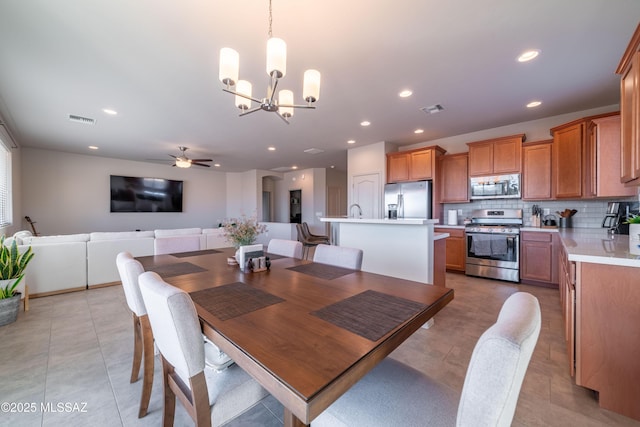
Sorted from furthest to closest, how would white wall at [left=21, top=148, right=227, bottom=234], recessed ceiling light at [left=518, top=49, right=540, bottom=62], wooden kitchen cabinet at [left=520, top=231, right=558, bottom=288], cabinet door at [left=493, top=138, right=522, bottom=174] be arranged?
1. white wall at [left=21, top=148, right=227, bottom=234]
2. cabinet door at [left=493, top=138, right=522, bottom=174]
3. wooden kitchen cabinet at [left=520, top=231, right=558, bottom=288]
4. recessed ceiling light at [left=518, top=49, right=540, bottom=62]

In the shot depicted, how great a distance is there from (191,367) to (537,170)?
5147 mm

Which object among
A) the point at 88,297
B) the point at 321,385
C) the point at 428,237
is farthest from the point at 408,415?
the point at 88,297

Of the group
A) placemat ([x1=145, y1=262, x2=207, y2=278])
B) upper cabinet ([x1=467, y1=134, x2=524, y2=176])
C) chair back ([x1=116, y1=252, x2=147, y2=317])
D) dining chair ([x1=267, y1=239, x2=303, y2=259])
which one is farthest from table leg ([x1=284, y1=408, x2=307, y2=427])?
upper cabinet ([x1=467, y1=134, x2=524, y2=176])

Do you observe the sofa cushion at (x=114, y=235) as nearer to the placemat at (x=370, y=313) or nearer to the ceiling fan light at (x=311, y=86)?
the ceiling fan light at (x=311, y=86)

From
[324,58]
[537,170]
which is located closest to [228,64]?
[324,58]

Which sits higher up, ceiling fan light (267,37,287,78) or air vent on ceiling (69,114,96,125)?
air vent on ceiling (69,114,96,125)

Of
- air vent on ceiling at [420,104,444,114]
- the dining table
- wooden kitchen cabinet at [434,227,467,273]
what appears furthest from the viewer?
wooden kitchen cabinet at [434,227,467,273]

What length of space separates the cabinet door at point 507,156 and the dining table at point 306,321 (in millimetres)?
3918

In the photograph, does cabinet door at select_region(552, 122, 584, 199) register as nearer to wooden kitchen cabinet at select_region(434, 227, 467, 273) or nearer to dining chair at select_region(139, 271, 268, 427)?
wooden kitchen cabinet at select_region(434, 227, 467, 273)

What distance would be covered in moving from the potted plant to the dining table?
2.35 metres

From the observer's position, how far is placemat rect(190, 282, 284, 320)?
110cm

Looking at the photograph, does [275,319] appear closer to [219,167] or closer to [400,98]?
[400,98]

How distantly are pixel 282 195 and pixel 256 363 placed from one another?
8.85 metres

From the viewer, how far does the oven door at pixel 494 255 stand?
13.0ft
